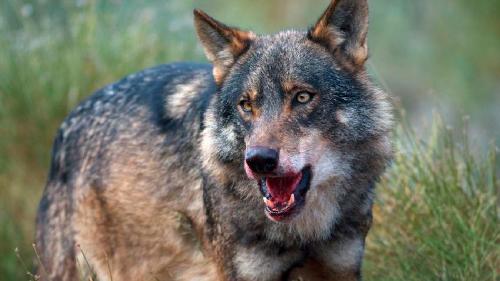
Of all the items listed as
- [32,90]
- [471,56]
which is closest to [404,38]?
[471,56]

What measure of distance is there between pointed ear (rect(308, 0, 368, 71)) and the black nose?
79cm

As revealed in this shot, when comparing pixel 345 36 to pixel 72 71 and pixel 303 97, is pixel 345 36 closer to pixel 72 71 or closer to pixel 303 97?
pixel 303 97

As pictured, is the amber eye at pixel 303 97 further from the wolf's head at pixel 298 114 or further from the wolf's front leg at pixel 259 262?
the wolf's front leg at pixel 259 262

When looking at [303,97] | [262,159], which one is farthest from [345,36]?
[262,159]

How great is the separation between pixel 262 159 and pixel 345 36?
0.96 meters

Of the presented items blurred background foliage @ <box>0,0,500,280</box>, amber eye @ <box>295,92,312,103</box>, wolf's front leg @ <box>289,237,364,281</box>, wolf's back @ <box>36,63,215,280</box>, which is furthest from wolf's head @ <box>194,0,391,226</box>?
blurred background foliage @ <box>0,0,500,280</box>

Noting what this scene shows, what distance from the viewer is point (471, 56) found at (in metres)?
14.7

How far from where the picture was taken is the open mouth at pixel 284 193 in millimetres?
4250

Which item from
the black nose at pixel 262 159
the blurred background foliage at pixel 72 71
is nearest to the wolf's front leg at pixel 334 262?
the black nose at pixel 262 159

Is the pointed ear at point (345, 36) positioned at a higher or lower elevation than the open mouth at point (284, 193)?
higher

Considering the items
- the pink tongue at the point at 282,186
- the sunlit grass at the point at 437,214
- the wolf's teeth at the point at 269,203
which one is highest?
the pink tongue at the point at 282,186

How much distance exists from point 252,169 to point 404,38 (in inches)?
495

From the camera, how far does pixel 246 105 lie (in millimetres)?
4527

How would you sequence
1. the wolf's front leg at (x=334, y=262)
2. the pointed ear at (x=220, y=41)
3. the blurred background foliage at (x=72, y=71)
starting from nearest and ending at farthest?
the wolf's front leg at (x=334, y=262), the pointed ear at (x=220, y=41), the blurred background foliage at (x=72, y=71)
